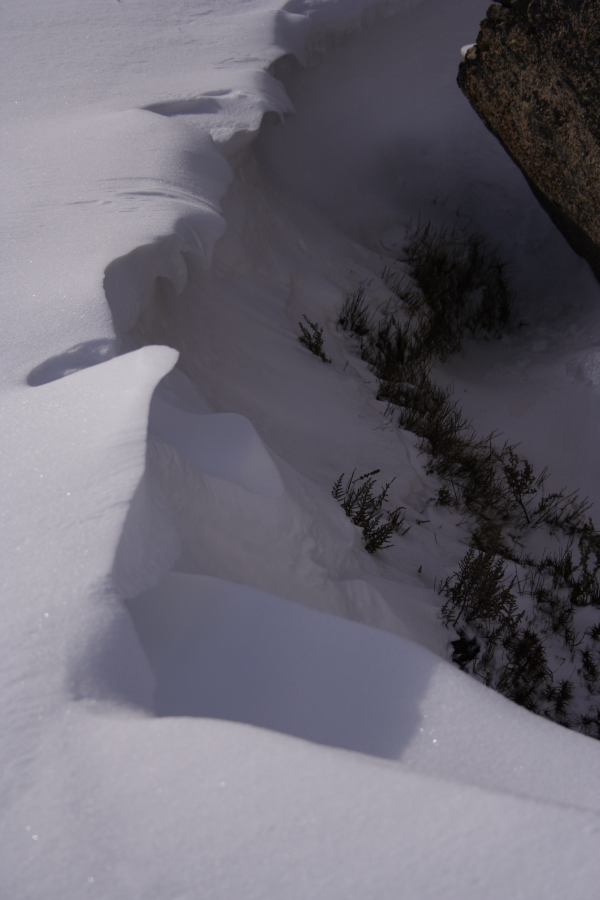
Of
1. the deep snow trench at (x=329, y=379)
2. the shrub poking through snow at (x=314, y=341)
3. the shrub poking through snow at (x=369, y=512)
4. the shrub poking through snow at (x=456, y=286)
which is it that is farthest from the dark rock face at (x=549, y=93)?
the shrub poking through snow at (x=369, y=512)

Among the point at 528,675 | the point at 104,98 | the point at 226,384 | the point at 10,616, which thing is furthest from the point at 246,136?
the point at 10,616

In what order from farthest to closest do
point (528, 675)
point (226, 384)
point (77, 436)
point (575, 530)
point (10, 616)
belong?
1. point (575, 530)
2. point (226, 384)
3. point (528, 675)
4. point (77, 436)
5. point (10, 616)

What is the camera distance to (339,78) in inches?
229

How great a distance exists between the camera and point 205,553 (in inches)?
65.1

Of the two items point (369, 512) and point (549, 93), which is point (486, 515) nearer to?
point (369, 512)

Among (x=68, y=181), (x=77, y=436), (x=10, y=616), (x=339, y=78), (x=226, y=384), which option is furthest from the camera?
(x=339, y=78)

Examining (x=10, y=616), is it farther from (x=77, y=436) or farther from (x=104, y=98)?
(x=104, y=98)

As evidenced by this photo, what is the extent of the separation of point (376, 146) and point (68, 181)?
3.78 m

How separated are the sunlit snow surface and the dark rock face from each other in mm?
1006

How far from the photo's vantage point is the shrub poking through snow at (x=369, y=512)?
9.23 feet

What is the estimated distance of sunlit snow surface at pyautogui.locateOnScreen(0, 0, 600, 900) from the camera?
0.95 metres

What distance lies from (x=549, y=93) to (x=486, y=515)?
2210 millimetres

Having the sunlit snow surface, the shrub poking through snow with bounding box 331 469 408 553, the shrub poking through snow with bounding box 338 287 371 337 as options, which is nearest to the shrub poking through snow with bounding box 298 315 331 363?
the sunlit snow surface

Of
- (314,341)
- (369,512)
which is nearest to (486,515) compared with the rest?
(369,512)
